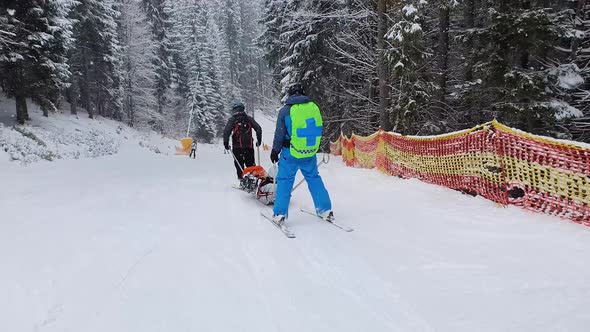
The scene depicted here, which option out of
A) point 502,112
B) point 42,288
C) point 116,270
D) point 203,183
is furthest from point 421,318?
point 502,112

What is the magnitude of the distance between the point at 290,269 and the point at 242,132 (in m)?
5.19

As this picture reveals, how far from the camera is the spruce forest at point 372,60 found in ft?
32.4

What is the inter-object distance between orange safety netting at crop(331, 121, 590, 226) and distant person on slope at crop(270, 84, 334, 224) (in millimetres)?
2858

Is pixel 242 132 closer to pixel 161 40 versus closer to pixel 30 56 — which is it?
pixel 30 56

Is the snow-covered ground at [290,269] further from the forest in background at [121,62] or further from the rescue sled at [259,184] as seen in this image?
the forest in background at [121,62]

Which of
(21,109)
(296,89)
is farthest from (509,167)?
(21,109)

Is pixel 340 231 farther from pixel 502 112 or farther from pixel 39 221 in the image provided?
pixel 502 112

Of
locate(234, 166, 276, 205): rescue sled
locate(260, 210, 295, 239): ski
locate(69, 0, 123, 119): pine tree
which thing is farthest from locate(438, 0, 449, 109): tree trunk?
locate(69, 0, 123, 119): pine tree

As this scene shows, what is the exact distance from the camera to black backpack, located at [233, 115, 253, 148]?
27.9ft

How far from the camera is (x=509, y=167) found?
6000mm

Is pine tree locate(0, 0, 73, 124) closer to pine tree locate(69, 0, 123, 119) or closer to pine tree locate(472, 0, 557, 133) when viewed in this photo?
pine tree locate(69, 0, 123, 119)

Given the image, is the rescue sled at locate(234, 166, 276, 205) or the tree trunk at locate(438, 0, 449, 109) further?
the tree trunk at locate(438, 0, 449, 109)

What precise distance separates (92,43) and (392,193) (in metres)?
34.6

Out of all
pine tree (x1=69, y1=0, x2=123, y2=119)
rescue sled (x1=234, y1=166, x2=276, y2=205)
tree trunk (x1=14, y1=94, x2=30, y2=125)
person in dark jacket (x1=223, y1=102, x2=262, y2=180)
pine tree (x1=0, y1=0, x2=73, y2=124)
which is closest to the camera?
rescue sled (x1=234, y1=166, x2=276, y2=205)
